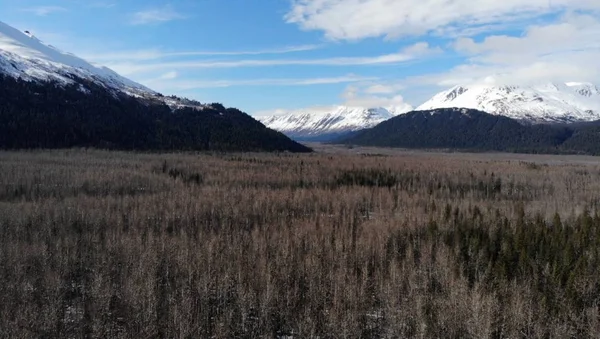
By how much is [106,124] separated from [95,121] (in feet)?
10.5

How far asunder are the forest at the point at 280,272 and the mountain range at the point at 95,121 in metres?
65.5

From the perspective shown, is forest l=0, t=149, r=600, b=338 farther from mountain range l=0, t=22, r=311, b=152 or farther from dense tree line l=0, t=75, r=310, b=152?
mountain range l=0, t=22, r=311, b=152

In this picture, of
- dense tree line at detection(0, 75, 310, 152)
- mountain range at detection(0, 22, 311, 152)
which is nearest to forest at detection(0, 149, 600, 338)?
dense tree line at detection(0, 75, 310, 152)

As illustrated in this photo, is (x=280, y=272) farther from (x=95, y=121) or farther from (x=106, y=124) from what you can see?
(x=95, y=121)

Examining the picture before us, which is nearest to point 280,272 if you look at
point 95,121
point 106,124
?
point 106,124

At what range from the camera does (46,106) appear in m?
139

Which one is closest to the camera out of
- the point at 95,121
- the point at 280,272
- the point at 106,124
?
the point at 280,272

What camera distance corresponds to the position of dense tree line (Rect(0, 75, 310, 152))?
126m

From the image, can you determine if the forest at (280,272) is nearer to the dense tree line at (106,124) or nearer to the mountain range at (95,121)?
the dense tree line at (106,124)

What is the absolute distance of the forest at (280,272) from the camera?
872 inches

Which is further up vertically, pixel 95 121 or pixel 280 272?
pixel 95 121

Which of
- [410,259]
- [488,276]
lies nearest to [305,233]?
[410,259]

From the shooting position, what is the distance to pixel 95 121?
476ft

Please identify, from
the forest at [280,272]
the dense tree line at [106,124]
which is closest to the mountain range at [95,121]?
the dense tree line at [106,124]
